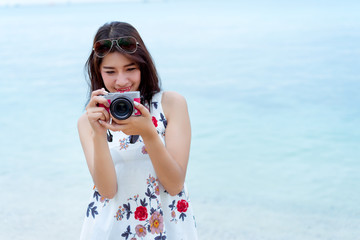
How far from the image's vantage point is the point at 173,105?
1.77m

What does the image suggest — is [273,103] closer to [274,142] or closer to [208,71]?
[274,142]

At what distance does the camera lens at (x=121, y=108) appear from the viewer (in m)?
1.51

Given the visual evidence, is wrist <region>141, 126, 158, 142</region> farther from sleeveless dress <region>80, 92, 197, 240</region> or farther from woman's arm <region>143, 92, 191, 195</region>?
sleeveless dress <region>80, 92, 197, 240</region>

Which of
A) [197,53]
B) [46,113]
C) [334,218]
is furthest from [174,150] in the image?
[197,53]

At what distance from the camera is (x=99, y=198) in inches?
68.7

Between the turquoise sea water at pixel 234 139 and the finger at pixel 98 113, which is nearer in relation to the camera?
the finger at pixel 98 113

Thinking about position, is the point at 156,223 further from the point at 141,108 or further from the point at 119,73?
the point at 119,73

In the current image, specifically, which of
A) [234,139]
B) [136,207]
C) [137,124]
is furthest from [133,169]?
[234,139]

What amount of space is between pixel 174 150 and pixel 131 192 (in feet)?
0.65

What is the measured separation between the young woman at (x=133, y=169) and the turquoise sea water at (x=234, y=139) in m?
2.22

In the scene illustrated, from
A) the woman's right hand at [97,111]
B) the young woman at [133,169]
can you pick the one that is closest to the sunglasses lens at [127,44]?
the young woman at [133,169]

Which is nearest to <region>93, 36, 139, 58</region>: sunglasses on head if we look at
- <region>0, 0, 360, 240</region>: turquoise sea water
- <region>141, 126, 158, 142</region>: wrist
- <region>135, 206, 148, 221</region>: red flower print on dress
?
<region>141, 126, 158, 142</region>: wrist

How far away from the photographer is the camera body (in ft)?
4.97

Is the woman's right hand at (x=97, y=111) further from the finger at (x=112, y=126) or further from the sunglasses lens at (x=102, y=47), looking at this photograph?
the sunglasses lens at (x=102, y=47)
